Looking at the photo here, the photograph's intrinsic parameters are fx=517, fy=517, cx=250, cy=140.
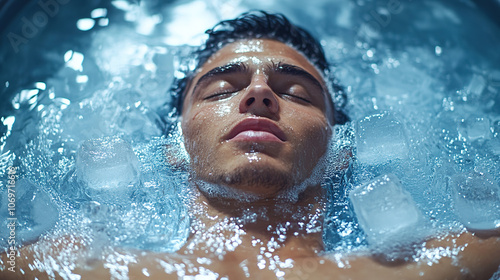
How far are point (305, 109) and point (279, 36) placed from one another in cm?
49

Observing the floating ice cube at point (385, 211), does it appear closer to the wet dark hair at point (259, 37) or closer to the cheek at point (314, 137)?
the cheek at point (314, 137)

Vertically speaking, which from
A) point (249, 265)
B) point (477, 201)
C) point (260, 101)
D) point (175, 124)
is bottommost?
point (175, 124)

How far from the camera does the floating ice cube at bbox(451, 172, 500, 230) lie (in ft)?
4.62

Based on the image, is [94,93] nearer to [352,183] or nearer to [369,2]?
[352,183]

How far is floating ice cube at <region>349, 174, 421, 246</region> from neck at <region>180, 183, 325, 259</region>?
0.15 meters

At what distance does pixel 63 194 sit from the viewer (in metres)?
1.66

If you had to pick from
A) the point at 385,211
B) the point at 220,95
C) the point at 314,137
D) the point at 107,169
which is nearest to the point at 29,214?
the point at 107,169

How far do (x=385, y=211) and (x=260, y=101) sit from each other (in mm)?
462

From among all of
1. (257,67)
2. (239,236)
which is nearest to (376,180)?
(239,236)

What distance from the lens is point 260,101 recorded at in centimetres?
149

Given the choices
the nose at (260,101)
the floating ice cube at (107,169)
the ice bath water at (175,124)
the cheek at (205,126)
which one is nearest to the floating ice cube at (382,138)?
the ice bath water at (175,124)

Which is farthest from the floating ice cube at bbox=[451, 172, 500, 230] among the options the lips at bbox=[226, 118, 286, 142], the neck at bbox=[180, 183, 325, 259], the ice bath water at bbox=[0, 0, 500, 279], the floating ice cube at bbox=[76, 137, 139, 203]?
the floating ice cube at bbox=[76, 137, 139, 203]

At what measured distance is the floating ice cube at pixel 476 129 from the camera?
1.94 meters

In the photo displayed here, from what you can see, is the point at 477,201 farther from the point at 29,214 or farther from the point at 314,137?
the point at 29,214
